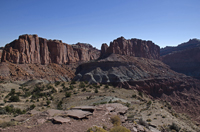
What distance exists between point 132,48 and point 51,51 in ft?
192

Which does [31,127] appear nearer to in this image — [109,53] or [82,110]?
[82,110]

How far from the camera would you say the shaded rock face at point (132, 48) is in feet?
316

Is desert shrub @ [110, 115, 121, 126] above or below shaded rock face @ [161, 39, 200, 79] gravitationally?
below

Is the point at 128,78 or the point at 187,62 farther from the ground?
the point at 187,62

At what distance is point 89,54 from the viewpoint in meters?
128

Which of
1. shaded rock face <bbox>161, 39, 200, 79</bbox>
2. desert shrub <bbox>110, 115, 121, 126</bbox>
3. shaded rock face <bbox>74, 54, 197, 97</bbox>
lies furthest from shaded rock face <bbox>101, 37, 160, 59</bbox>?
desert shrub <bbox>110, 115, 121, 126</bbox>

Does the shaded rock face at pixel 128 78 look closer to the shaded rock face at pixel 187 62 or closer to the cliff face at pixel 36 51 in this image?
the cliff face at pixel 36 51

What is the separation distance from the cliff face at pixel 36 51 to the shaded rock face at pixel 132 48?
23937 mm

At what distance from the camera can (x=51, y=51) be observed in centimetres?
8769

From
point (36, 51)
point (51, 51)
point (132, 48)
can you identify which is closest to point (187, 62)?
point (132, 48)

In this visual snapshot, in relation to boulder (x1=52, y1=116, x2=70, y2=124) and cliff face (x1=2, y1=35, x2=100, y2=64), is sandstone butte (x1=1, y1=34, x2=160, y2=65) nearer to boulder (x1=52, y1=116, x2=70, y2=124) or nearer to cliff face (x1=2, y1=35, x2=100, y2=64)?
cliff face (x1=2, y1=35, x2=100, y2=64)

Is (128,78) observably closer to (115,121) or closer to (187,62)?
(115,121)

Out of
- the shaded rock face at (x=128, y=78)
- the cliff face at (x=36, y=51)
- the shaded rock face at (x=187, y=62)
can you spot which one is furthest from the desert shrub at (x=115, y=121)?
the shaded rock face at (x=187, y=62)

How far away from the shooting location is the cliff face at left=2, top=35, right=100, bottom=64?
221 ft
